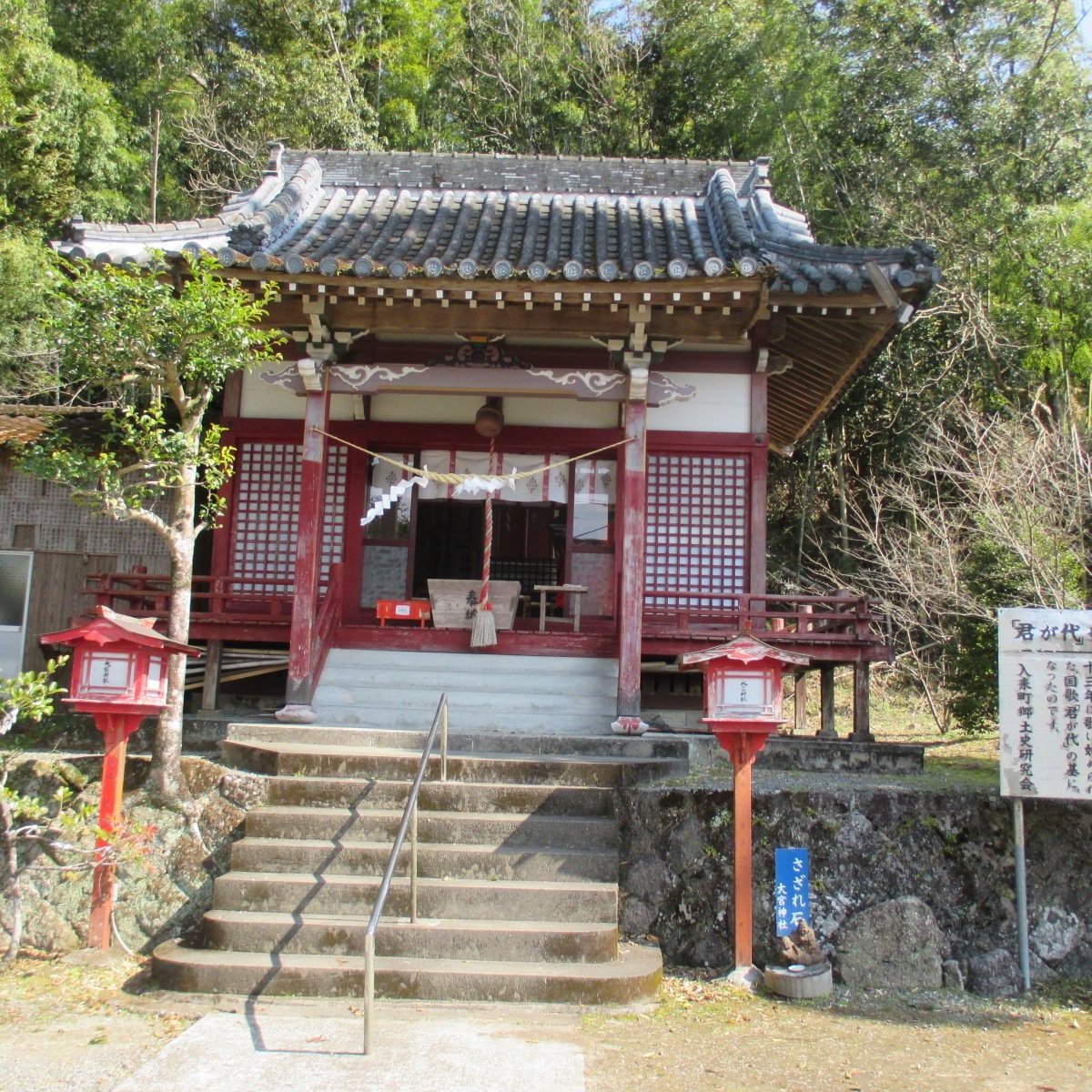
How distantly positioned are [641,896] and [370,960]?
2570 millimetres

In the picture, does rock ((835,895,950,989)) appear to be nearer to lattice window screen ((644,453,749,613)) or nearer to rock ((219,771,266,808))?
lattice window screen ((644,453,749,613))

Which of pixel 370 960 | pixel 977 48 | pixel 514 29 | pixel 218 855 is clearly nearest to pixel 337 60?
pixel 514 29

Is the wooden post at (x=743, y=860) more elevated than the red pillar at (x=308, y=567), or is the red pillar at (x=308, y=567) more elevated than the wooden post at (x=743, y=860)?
the red pillar at (x=308, y=567)

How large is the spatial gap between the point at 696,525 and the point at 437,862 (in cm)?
509

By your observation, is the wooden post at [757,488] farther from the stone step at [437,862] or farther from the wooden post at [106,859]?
the wooden post at [106,859]

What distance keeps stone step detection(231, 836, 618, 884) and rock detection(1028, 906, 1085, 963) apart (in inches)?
121

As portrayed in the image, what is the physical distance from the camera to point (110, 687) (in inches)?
271

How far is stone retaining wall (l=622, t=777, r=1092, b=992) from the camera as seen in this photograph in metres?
6.94

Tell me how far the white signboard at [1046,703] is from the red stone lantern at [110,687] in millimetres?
5900

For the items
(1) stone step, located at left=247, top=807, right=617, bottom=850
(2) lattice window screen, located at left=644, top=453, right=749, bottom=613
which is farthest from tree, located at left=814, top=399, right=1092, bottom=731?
(1) stone step, located at left=247, top=807, right=617, bottom=850

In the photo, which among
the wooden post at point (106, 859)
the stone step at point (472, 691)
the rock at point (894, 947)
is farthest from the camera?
the stone step at point (472, 691)

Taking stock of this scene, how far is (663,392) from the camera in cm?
948

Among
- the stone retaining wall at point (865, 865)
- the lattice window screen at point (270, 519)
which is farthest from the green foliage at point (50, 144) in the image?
the stone retaining wall at point (865, 865)

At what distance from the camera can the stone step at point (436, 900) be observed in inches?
252
